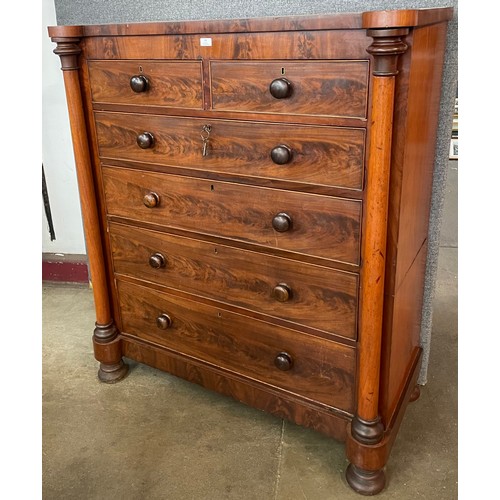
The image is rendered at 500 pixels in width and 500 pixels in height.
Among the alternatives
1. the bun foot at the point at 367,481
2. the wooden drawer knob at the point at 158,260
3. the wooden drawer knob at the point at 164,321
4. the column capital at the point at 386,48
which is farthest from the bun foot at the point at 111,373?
the column capital at the point at 386,48

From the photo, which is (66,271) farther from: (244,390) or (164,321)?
(244,390)

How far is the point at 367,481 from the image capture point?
1430 millimetres

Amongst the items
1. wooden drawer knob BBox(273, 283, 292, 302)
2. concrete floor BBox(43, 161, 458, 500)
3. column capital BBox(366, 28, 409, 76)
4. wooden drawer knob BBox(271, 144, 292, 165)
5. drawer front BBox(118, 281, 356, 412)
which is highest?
column capital BBox(366, 28, 409, 76)

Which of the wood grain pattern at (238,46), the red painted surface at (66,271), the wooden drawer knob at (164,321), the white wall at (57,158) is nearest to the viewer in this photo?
the wood grain pattern at (238,46)

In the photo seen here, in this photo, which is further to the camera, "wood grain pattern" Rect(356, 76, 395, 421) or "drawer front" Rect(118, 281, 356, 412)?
"drawer front" Rect(118, 281, 356, 412)

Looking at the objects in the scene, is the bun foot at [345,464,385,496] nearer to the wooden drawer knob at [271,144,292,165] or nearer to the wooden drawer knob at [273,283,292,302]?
the wooden drawer knob at [273,283,292,302]

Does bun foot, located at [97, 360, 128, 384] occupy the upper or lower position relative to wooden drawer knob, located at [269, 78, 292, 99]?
lower

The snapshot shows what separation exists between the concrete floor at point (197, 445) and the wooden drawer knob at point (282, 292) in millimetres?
490

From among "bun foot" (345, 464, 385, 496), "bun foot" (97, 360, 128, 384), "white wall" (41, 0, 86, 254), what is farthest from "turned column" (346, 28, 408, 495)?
"white wall" (41, 0, 86, 254)

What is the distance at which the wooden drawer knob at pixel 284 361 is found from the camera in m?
1.46

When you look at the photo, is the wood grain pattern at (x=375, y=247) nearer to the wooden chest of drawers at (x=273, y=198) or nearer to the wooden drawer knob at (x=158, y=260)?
the wooden chest of drawers at (x=273, y=198)

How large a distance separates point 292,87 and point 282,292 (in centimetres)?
50

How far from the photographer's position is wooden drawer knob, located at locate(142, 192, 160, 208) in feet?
5.09

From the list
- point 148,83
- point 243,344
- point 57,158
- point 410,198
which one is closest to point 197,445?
point 243,344
